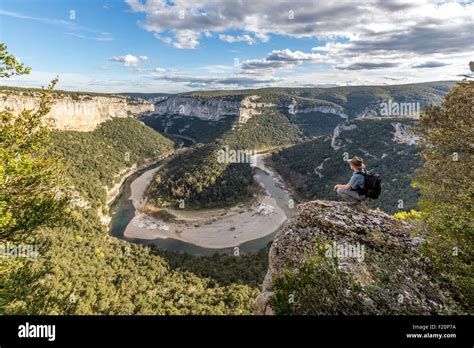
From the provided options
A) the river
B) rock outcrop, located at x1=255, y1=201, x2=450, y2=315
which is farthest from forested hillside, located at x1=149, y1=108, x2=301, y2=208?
rock outcrop, located at x1=255, y1=201, x2=450, y2=315

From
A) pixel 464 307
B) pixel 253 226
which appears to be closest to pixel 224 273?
pixel 253 226

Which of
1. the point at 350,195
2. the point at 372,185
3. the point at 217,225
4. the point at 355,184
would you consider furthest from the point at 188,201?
the point at 372,185

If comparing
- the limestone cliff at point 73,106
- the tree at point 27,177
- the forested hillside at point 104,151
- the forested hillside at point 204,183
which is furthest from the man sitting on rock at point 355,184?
the limestone cliff at point 73,106

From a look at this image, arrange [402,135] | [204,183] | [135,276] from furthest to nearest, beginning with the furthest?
1. [204,183]
2. [402,135]
3. [135,276]

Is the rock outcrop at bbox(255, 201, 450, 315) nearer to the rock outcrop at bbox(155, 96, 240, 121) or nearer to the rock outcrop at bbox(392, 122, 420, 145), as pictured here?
the rock outcrop at bbox(392, 122, 420, 145)

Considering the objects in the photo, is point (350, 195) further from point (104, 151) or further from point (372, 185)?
point (104, 151)

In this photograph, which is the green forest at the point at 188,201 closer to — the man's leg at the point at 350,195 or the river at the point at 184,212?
the man's leg at the point at 350,195
